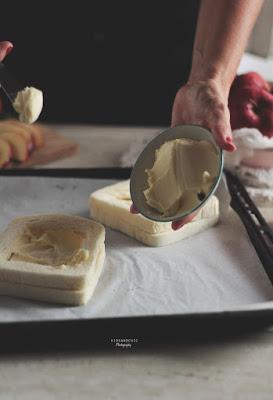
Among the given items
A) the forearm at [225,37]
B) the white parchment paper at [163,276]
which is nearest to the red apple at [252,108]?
the forearm at [225,37]

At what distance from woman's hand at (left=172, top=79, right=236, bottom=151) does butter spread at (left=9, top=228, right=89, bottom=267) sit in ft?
1.11

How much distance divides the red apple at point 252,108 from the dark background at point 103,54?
383mm

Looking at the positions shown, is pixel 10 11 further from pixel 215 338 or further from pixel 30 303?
pixel 215 338

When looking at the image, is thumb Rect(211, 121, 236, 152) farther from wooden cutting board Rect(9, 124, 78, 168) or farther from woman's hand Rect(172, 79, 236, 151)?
wooden cutting board Rect(9, 124, 78, 168)

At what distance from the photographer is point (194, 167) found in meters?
1.25

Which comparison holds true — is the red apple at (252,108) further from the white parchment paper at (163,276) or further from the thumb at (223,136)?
the thumb at (223,136)

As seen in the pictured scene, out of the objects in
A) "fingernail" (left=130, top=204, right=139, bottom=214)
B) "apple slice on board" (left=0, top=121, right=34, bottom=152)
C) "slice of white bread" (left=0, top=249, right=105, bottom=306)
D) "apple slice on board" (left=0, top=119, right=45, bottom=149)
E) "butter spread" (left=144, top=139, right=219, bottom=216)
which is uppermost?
"butter spread" (left=144, top=139, right=219, bottom=216)

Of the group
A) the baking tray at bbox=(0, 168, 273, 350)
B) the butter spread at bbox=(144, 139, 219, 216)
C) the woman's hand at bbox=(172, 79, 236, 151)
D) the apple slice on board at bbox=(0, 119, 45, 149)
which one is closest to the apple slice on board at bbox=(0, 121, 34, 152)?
the apple slice on board at bbox=(0, 119, 45, 149)

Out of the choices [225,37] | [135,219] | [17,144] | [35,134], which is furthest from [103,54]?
[135,219]

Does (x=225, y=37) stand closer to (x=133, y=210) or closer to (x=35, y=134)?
(x=133, y=210)

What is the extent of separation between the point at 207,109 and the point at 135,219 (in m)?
0.29

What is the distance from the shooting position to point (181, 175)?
1.26 metres

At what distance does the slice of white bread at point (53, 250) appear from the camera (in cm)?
118

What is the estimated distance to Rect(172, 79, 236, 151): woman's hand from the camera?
1219mm
